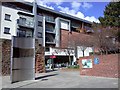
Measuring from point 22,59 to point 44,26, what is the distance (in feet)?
119

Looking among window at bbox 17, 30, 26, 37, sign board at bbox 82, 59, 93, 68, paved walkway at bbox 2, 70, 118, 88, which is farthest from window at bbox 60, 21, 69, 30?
paved walkway at bbox 2, 70, 118, 88

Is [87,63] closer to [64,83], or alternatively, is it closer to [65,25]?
[64,83]

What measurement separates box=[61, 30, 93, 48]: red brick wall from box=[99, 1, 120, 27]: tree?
1580 cm

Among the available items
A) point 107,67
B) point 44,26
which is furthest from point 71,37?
point 107,67

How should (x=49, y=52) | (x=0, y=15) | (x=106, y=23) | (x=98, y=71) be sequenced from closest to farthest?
(x=98, y=71), (x=106, y=23), (x=0, y=15), (x=49, y=52)

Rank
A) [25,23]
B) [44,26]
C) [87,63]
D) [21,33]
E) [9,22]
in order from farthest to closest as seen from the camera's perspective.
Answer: [44,26], [25,23], [21,33], [9,22], [87,63]

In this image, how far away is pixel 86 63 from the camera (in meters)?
24.2

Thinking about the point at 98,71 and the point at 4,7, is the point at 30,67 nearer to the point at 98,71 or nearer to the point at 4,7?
the point at 98,71

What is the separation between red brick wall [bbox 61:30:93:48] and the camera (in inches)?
1967

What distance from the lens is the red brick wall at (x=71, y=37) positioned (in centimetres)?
4997

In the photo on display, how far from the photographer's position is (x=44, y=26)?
54.2 m

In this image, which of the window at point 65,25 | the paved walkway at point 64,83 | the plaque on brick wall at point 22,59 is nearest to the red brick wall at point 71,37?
the window at point 65,25

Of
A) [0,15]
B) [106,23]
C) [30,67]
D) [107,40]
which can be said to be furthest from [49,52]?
[30,67]

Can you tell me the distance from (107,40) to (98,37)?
1840mm
